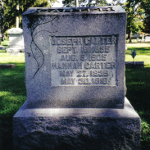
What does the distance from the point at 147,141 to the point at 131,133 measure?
1.47 feet

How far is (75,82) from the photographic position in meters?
2.54

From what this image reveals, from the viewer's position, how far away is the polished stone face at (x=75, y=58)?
2.34 metres

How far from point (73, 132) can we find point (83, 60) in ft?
2.99

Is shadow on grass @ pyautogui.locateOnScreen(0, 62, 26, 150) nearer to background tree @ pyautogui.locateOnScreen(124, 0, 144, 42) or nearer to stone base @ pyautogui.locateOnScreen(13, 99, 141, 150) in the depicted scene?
stone base @ pyautogui.locateOnScreen(13, 99, 141, 150)

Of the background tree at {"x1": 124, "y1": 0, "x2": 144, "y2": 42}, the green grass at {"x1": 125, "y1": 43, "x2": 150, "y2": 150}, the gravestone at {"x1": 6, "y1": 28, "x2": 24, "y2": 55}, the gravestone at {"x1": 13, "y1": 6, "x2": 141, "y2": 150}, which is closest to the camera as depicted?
the gravestone at {"x1": 13, "y1": 6, "x2": 141, "y2": 150}

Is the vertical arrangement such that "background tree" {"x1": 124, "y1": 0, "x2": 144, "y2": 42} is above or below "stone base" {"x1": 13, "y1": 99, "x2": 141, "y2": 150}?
above

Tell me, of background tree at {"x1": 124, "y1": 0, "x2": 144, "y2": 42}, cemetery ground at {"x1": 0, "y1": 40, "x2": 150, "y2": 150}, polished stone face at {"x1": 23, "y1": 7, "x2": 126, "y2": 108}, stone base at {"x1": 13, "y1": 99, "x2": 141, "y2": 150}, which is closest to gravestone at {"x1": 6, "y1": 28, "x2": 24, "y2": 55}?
cemetery ground at {"x1": 0, "y1": 40, "x2": 150, "y2": 150}

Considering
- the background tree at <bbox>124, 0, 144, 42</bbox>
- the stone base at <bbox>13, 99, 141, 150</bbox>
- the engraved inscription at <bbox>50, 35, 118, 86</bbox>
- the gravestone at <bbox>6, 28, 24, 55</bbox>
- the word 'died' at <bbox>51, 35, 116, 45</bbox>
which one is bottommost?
the stone base at <bbox>13, 99, 141, 150</bbox>

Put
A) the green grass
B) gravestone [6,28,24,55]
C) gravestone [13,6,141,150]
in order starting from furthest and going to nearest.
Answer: gravestone [6,28,24,55] → the green grass → gravestone [13,6,141,150]

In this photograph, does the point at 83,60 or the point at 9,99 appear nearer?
the point at 83,60

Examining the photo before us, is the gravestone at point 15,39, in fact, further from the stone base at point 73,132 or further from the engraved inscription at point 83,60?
the stone base at point 73,132

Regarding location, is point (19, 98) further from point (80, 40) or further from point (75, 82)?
point (80, 40)

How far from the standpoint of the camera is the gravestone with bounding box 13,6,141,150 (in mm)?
2342

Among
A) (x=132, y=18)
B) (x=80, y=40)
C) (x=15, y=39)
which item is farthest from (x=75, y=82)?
(x=132, y=18)
